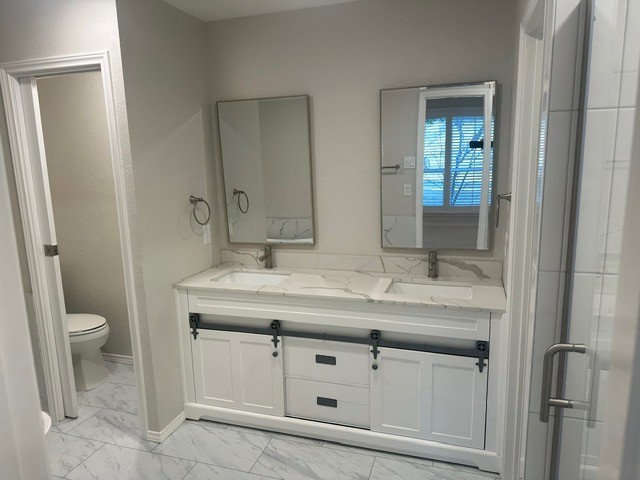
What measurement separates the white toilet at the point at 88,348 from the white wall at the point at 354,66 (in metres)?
1.66

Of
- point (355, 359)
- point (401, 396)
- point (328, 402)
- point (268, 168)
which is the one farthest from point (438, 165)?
point (328, 402)

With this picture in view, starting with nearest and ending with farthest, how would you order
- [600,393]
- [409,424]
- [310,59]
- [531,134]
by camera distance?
[600,393] < [531,134] < [409,424] < [310,59]

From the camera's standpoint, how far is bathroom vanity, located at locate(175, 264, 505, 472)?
84.8 inches

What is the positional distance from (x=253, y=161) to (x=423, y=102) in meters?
1.11

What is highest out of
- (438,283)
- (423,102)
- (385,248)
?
(423,102)

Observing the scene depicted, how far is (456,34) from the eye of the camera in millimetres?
2395

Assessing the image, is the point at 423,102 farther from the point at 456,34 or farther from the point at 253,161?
the point at 253,161

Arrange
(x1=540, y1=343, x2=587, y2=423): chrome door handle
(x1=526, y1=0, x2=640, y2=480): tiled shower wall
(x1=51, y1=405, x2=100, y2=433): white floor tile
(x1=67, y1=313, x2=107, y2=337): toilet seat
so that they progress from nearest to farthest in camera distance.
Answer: (x1=526, y1=0, x2=640, y2=480): tiled shower wall → (x1=540, y1=343, x2=587, y2=423): chrome door handle → (x1=51, y1=405, x2=100, y2=433): white floor tile → (x1=67, y1=313, x2=107, y2=337): toilet seat

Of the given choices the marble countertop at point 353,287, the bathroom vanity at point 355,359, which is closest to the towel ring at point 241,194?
the marble countertop at point 353,287

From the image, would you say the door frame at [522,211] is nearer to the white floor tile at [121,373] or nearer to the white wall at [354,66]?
the white wall at [354,66]

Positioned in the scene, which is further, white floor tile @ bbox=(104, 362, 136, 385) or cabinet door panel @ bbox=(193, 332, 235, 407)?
white floor tile @ bbox=(104, 362, 136, 385)

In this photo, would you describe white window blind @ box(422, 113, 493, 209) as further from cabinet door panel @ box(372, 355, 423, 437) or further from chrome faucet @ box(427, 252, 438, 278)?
cabinet door panel @ box(372, 355, 423, 437)

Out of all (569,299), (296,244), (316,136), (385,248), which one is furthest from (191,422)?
(569,299)

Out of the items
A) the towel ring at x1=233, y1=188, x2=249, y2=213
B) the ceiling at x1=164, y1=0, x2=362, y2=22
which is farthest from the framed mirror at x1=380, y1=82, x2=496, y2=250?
the towel ring at x1=233, y1=188, x2=249, y2=213
